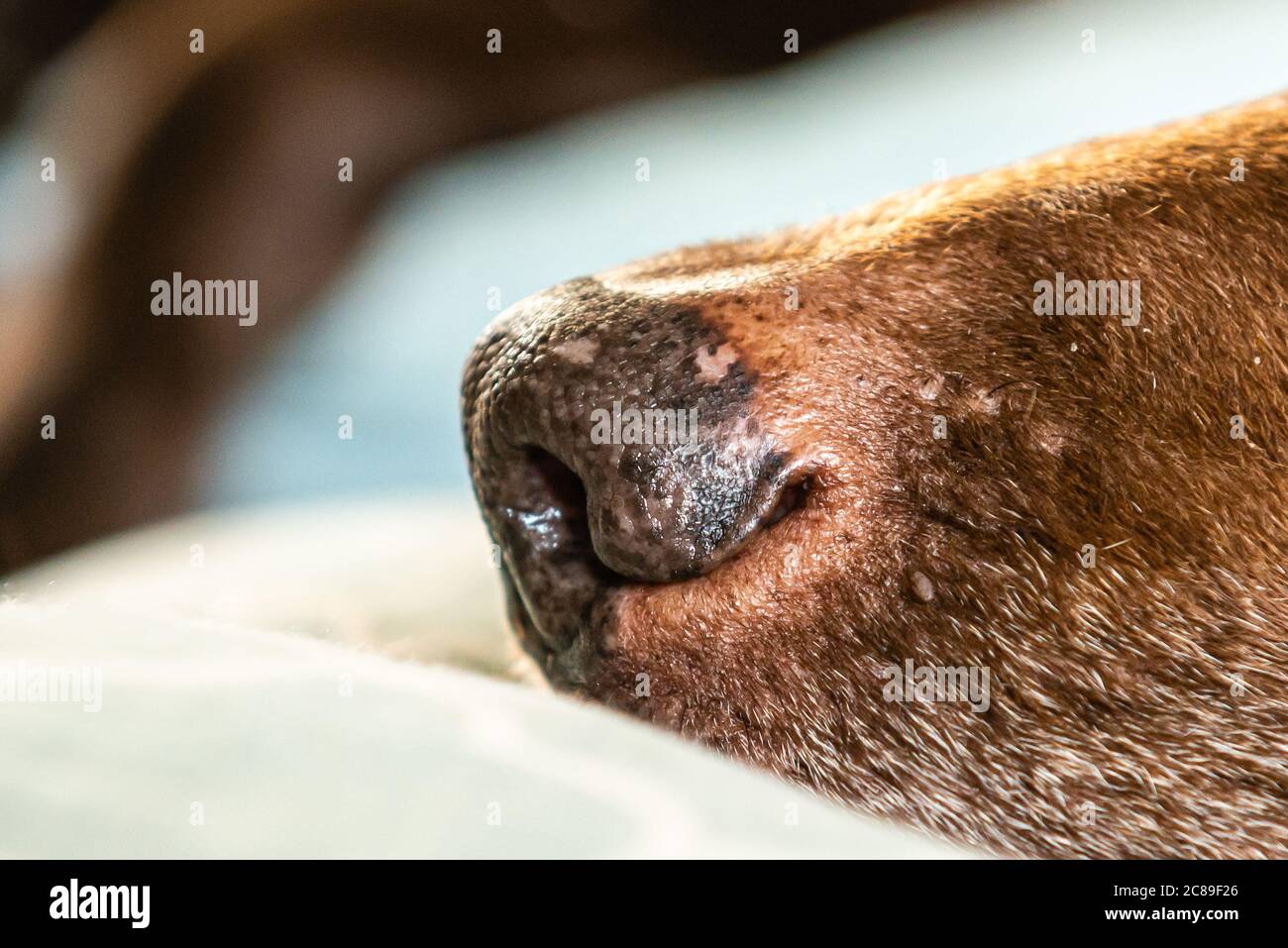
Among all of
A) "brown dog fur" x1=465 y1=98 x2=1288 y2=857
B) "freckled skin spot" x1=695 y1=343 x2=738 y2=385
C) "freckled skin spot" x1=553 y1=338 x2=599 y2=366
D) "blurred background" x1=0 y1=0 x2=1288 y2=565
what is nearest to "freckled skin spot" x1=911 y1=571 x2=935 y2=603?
"brown dog fur" x1=465 y1=98 x2=1288 y2=857

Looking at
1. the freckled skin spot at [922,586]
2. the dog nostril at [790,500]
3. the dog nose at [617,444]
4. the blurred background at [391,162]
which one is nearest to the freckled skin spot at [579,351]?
the dog nose at [617,444]

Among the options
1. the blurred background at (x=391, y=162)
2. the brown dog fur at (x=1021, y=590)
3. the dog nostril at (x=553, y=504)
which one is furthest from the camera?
the blurred background at (x=391, y=162)

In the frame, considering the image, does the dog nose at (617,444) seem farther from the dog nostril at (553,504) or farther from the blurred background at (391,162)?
the blurred background at (391,162)

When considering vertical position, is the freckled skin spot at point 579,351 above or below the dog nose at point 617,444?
above

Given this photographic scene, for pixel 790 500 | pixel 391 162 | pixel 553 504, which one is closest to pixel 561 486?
pixel 553 504

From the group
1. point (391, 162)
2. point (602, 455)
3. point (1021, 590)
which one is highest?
point (391, 162)

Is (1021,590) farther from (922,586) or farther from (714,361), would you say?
(714,361)
